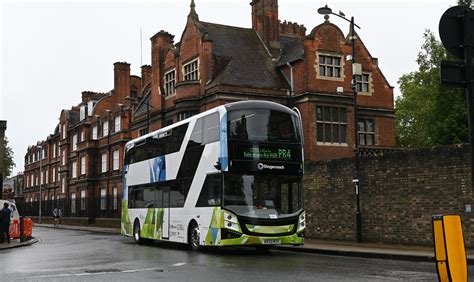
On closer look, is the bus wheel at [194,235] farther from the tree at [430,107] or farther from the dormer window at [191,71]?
the tree at [430,107]

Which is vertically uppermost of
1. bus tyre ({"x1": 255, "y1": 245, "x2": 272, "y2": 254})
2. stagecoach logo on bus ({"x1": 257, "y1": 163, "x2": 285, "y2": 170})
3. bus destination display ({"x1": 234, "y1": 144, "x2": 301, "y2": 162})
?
bus destination display ({"x1": 234, "y1": 144, "x2": 301, "y2": 162})

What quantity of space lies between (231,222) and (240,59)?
21.7m

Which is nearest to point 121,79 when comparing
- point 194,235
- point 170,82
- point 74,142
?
point 74,142

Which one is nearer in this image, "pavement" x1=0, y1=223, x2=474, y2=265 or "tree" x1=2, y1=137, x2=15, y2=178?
"pavement" x1=0, y1=223, x2=474, y2=265

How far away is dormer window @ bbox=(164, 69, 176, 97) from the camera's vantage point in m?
39.6

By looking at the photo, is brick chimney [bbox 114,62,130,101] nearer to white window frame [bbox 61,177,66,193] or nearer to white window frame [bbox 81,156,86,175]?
white window frame [bbox 81,156,86,175]

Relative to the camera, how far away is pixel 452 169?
1755 centimetres

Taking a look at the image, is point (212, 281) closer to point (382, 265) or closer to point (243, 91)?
point (382, 265)

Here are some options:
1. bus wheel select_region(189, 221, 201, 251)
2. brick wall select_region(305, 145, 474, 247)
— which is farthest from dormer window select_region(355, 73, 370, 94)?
bus wheel select_region(189, 221, 201, 251)

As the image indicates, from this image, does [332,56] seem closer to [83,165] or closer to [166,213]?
[166,213]

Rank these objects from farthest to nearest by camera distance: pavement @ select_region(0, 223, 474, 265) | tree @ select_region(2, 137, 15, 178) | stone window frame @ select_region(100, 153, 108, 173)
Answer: tree @ select_region(2, 137, 15, 178) → stone window frame @ select_region(100, 153, 108, 173) → pavement @ select_region(0, 223, 474, 265)

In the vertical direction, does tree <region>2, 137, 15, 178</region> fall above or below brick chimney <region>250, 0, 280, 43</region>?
below

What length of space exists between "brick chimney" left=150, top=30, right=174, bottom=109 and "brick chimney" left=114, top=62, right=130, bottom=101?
14.5 meters

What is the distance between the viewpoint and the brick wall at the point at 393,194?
1747 centimetres
